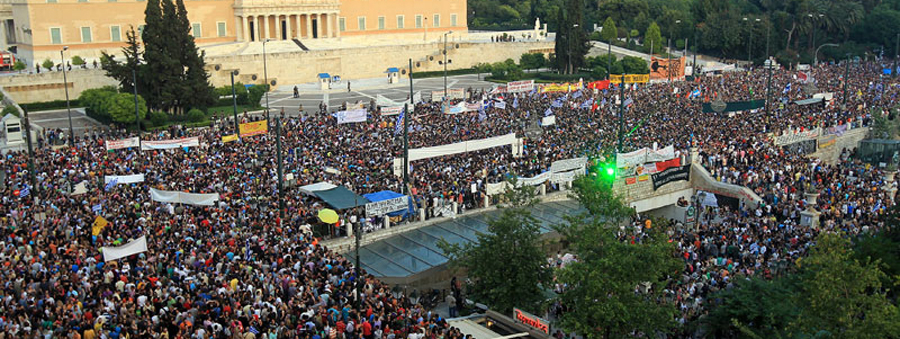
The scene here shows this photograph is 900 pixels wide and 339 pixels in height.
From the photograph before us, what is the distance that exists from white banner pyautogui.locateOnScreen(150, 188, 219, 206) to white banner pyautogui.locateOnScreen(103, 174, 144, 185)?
240 centimetres

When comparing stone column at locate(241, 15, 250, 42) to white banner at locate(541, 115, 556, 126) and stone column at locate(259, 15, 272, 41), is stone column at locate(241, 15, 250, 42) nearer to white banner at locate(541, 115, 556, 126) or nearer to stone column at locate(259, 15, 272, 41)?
stone column at locate(259, 15, 272, 41)

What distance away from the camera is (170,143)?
33500mm

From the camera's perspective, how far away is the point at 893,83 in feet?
194

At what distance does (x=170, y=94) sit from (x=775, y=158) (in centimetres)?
3059

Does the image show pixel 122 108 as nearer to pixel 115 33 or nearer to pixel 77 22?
pixel 77 22

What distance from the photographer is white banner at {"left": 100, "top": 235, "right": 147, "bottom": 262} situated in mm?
21484

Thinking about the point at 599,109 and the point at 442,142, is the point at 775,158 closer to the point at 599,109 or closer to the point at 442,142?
the point at 599,109

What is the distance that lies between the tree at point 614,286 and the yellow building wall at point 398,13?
199 feet

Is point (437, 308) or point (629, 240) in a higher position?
point (629, 240)

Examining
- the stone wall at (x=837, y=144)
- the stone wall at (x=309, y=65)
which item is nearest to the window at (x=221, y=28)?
the stone wall at (x=309, y=65)

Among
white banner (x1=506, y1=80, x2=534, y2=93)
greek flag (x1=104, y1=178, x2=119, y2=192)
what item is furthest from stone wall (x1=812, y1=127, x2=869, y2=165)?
greek flag (x1=104, y1=178, x2=119, y2=192)

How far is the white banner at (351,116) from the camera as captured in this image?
39.5 metres

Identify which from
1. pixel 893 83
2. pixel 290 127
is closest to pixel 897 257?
pixel 290 127

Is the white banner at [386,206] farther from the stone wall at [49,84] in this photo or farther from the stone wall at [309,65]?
the stone wall at [49,84]
